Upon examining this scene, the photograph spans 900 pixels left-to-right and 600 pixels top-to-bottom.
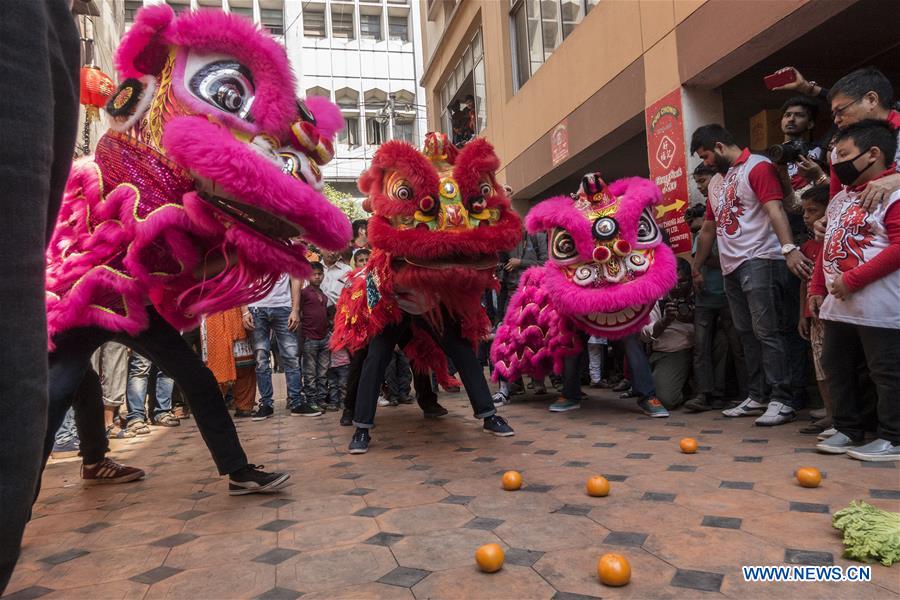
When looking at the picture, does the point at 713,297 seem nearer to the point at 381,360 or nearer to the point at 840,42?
the point at 381,360

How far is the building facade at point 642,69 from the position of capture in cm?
515

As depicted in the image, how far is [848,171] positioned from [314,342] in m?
4.87

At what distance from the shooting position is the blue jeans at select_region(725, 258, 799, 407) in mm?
3891

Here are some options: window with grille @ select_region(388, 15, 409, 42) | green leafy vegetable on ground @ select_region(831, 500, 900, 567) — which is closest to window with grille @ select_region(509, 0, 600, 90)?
green leafy vegetable on ground @ select_region(831, 500, 900, 567)

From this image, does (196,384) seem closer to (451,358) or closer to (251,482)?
(251,482)

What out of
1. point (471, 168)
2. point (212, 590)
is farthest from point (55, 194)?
point (471, 168)

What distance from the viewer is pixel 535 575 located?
1791mm

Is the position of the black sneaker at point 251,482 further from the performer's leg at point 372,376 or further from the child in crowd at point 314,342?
the child in crowd at point 314,342

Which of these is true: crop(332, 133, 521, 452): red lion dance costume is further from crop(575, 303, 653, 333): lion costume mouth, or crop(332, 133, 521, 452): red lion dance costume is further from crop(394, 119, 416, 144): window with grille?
crop(394, 119, 416, 144): window with grille

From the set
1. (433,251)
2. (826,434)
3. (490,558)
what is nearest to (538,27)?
(433,251)

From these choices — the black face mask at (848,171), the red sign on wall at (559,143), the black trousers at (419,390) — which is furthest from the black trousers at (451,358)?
the red sign on wall at (559,143)

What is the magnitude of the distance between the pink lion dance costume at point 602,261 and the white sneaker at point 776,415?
0.99 metres

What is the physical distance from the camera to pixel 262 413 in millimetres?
5930

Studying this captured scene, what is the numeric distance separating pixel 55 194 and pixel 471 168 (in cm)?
303
